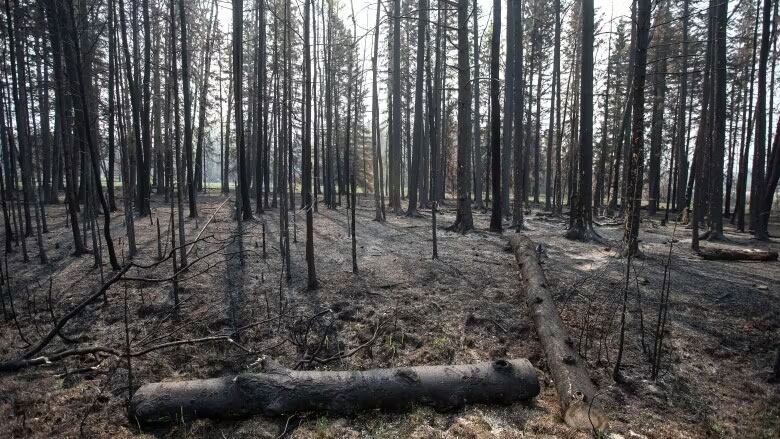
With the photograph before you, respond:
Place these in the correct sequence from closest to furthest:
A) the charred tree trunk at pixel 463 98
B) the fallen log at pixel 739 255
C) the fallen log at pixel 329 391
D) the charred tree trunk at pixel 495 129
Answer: the fallen log at pixel 329 391 < the fallen log at pixel 739 255 < the charred tree trunk at pixel 463 98 < the charred tree trunk at pixel 495 129

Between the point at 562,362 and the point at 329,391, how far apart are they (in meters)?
2.63

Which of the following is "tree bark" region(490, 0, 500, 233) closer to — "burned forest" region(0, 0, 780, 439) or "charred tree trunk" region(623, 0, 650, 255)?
"burned forest" region(0, 0, 780, 439)

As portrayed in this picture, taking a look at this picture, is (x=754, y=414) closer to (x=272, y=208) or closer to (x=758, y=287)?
(x=758, y=287)

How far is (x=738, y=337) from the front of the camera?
5617 mm

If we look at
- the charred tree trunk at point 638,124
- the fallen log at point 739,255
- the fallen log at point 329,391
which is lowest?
the fallen log at point 329,391

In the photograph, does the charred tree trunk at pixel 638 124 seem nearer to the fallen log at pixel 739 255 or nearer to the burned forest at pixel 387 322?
the burned forest at pixel 387 322

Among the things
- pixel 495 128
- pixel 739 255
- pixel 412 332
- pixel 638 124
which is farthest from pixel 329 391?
pixel 739 255

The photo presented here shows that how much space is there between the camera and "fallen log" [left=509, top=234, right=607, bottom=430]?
3.90 meters

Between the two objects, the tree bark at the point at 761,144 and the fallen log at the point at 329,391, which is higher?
the tree bark at the point at 761,144

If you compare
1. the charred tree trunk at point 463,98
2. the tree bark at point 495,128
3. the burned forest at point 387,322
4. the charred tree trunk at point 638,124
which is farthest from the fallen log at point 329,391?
the tree bark at point 495,128

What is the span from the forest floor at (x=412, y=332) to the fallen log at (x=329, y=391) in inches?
5.4

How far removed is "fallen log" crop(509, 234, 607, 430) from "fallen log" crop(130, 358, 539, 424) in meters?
0.36

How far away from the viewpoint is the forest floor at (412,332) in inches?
163

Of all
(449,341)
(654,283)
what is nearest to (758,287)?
(654,283)
